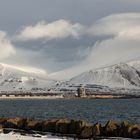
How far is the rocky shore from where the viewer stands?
25.7 m

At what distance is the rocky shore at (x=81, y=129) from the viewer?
25734mm

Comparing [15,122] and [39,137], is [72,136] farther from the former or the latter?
[15,122]

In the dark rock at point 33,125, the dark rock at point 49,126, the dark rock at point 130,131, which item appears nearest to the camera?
the dark rock at point 130,131

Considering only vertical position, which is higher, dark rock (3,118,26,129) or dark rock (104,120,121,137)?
dark rock (3,118,26,129)

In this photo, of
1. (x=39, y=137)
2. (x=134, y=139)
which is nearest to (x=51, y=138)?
(x=39, y=137)

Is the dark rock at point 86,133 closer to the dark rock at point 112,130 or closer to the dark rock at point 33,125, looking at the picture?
the dark rock at point 112,130

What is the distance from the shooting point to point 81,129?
1050 inches

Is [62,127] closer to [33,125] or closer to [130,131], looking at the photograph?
[33,125]

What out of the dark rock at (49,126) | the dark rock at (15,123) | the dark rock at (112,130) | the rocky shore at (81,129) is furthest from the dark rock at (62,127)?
the dark rock at (15,123)

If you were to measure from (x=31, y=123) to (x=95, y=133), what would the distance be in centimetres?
596

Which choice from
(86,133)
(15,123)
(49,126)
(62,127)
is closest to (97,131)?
(86,133)

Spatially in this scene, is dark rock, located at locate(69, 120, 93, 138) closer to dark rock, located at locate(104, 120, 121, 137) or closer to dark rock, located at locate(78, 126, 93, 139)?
dark rock, located at locate(78, 126, 93, 139)

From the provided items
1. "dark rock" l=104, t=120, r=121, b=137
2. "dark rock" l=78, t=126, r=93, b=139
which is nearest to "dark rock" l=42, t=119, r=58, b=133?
"dark rock" l=78, t=126, r=93, b=139

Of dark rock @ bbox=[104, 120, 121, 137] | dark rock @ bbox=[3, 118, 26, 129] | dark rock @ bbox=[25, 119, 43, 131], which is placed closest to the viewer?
dark rock @ bbox=[104, 120, 121, 137]
